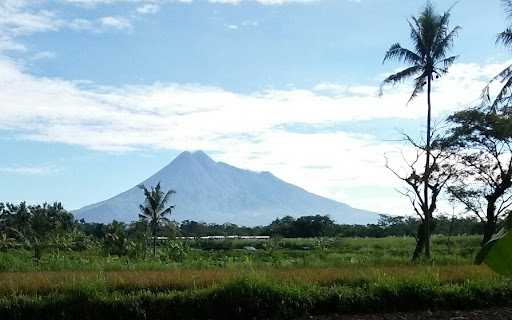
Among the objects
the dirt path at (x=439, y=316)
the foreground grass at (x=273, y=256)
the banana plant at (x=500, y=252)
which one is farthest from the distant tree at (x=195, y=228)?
the banana plant at (x=500, y=252)

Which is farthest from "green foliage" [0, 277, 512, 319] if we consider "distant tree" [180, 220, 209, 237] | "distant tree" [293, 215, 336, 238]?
"distant tree" [180, 220, 209, 237]

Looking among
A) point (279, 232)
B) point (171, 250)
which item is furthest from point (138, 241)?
point (279, 232)

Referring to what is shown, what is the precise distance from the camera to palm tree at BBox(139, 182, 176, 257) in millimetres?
36344

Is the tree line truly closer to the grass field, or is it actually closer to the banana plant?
the grass field

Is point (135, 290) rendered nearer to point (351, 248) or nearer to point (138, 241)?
point (138, 241)

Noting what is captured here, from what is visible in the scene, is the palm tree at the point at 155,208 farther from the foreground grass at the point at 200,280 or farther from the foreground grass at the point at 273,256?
the foreground grass at the point at 200,280

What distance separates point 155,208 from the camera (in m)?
36.8

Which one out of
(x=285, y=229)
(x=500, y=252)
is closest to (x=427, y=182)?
(x=500, y=252)

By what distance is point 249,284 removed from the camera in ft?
34.3

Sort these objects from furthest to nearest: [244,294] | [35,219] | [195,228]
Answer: [195,228], [35,219], [244,294]

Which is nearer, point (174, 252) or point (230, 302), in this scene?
point (230, 302)

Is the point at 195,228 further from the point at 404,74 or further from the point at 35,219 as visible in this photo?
the point at 404,74

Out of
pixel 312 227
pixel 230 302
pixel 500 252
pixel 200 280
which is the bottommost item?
pixel 230 302

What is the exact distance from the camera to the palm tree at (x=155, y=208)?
119 ft
